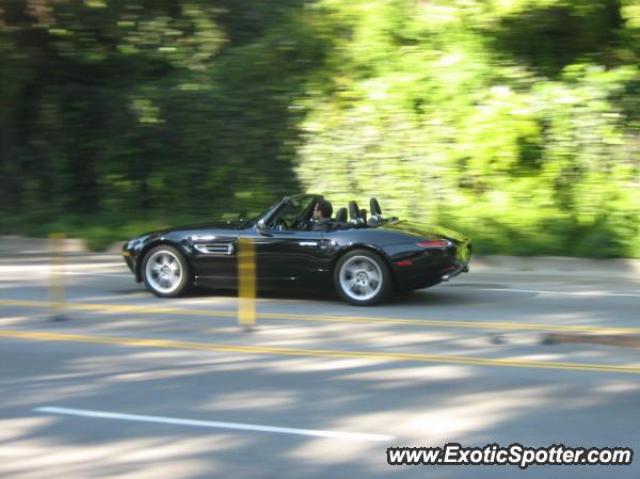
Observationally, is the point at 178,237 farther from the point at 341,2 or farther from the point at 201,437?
the point at 341,2

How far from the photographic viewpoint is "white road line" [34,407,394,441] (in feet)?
19.1

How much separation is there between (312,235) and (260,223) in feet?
2.27

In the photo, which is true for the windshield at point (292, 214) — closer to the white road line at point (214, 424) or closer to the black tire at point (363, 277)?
the black tire at point (363, 277)

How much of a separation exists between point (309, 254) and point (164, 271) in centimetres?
200

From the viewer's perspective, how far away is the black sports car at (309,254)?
10.9 m

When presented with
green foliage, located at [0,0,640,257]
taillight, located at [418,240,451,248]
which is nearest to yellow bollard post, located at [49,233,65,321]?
taillight, located at [418,240,451,248]

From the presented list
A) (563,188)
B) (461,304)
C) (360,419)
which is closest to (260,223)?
(461,304)

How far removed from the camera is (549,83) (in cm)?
1750

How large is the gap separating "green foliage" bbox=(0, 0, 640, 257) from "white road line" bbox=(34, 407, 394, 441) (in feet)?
33.1

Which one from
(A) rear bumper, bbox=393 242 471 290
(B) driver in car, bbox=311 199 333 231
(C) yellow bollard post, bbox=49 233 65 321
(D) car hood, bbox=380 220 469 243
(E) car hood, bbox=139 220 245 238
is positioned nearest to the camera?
(C) yellow bollard post, bbox=49 233 65 321

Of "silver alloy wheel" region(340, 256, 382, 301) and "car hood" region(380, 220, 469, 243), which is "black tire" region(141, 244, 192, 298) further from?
"car hood" region(380, 220, 469, 243)

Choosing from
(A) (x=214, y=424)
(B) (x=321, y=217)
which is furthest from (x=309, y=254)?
(A) (x=214, y=424)

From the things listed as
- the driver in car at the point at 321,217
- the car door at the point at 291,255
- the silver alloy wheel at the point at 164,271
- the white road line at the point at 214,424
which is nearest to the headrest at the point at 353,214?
the driver in car at the point at 321,217

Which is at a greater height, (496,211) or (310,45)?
(310,45)
